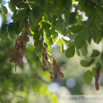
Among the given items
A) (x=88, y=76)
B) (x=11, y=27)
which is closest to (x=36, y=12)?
(x=11, y=27)

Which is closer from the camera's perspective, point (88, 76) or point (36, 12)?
point (36, 12)

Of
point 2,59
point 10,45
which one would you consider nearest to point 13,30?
point 2,59

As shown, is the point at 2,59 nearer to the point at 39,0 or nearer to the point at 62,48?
the point at 62,48

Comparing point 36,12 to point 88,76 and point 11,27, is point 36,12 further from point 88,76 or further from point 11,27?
point 88,76

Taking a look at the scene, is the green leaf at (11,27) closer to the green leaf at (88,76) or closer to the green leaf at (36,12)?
the green leaf at (36,12)

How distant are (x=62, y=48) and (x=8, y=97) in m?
0.82

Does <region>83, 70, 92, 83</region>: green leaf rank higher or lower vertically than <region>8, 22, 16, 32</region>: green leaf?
lower

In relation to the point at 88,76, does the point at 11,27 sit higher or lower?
higher

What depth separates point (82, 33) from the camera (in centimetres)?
81

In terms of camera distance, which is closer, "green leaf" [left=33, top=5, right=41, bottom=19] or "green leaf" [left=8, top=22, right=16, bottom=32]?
"green leaf" [left=33, top=5, right=41, bottom=19]

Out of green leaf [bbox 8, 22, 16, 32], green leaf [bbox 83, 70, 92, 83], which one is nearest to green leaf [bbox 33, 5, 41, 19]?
green leaf [bbox 8, 22, 16, 32]

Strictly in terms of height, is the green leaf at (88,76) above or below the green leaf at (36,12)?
below

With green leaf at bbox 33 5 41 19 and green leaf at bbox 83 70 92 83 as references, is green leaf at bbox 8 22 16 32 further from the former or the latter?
green leaf at bbox 83 70 92 83

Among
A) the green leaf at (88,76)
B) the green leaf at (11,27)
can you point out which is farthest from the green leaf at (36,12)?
the green leaf at (88,76)
